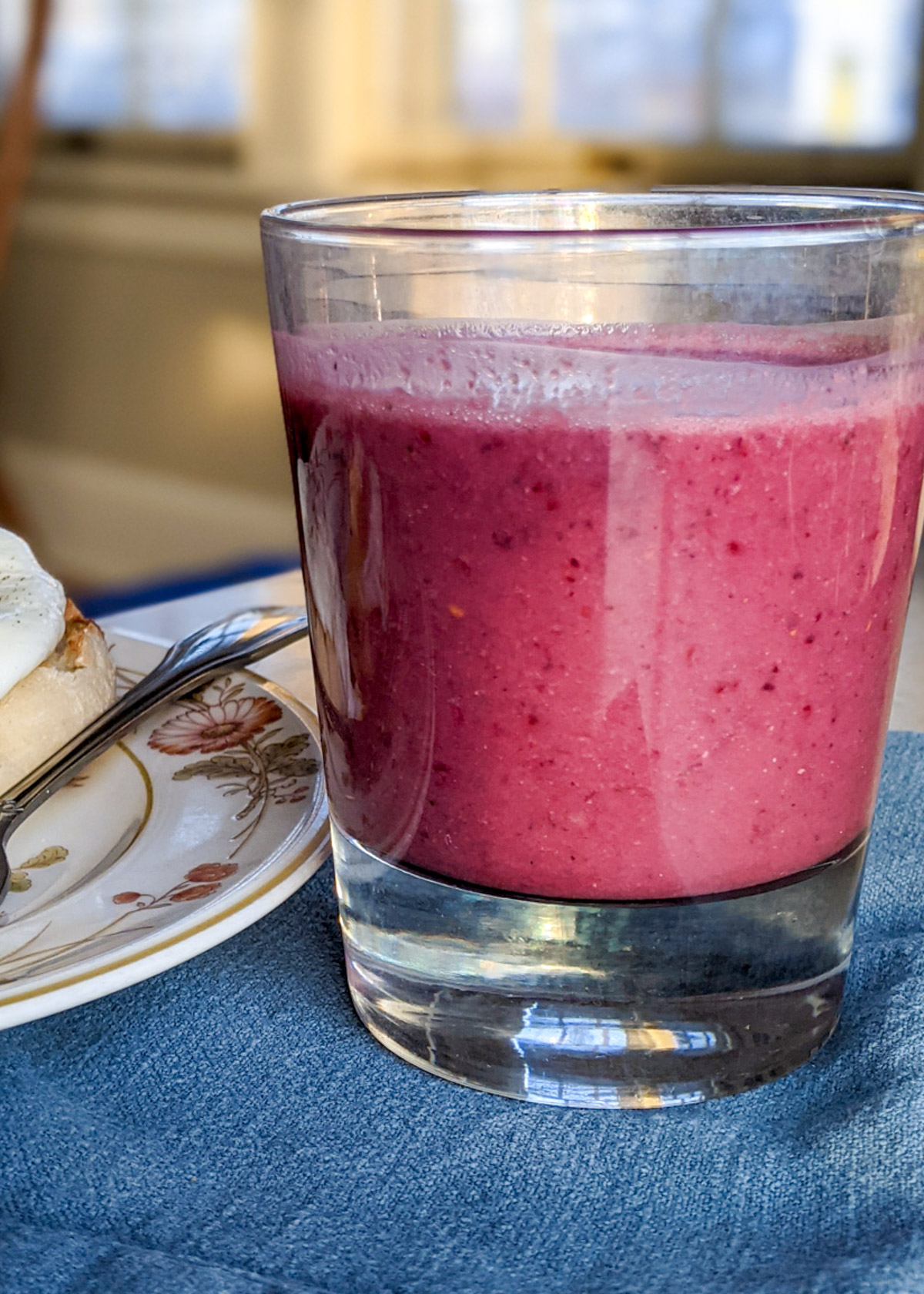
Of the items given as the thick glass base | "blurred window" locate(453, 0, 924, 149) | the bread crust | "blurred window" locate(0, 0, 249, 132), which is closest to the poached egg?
the bread crust

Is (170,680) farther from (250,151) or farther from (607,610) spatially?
(250,151)

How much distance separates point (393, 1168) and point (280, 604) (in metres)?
0.69

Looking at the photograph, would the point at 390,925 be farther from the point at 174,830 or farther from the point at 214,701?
the point at 214,701

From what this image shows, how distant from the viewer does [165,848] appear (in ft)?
2.00

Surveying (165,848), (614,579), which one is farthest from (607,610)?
(165,848)

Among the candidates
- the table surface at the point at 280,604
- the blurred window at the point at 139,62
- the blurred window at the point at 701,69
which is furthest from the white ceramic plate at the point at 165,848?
the blurred window at the point at 139,62

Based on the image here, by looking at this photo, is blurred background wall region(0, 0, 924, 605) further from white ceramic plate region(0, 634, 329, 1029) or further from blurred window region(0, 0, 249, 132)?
white ceramic plate region(0, 634, 329, 1029)

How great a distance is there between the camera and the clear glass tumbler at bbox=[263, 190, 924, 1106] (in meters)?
0.44

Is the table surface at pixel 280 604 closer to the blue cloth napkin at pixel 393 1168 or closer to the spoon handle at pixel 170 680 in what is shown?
the spoon handle at pixel 170 680

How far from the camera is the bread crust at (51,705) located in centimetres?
70

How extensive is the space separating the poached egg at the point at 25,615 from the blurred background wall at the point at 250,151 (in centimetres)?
157

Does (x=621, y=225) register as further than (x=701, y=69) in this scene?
No

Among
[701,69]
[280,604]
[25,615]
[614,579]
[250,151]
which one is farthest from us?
[250,151]

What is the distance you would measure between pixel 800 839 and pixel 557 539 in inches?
5.5
